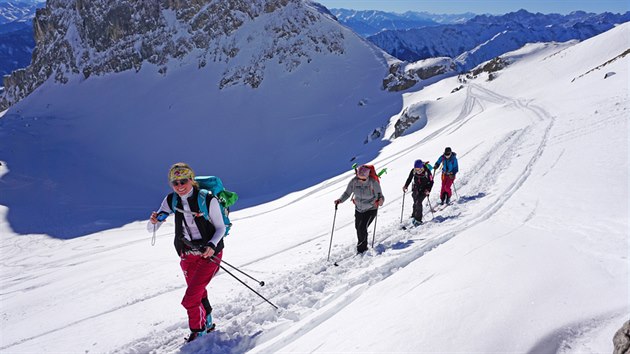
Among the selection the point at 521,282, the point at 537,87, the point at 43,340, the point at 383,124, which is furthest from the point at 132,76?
the point at 521,282

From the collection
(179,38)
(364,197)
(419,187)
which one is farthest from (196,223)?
(179,38)

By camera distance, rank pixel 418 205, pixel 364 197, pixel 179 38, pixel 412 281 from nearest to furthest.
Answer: pixel 412 281, pixel 364 197, pixel 418 205, pixel 179 38

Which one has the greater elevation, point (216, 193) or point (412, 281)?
point (216, 193)

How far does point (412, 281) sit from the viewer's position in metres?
5.68

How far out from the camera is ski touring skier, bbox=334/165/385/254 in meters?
7.86

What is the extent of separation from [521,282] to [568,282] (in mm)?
549

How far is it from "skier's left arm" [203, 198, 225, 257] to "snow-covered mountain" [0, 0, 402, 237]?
2374 centimetres

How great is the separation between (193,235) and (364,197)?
13.2ft

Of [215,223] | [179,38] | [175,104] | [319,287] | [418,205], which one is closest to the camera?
[215,223]

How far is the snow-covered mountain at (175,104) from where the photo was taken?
116 feet

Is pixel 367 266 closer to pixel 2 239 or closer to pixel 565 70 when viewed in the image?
pixel 2 239

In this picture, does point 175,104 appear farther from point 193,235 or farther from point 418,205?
point 193,235

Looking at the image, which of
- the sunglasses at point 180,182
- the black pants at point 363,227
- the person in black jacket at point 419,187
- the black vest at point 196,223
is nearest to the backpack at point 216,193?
the black vest at point 196,223

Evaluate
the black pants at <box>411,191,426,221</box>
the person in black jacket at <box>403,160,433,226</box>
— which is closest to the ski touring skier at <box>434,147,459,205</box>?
the person in black jacket at <box>403,160,433,226</box>
